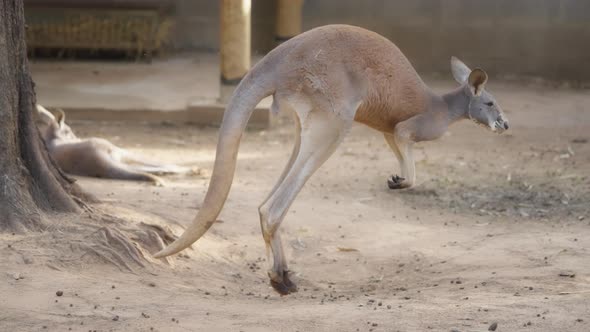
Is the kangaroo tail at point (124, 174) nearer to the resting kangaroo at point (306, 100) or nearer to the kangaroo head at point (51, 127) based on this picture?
the kangaroo head at point (51, 127)

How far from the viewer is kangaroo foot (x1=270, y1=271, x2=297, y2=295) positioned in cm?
583

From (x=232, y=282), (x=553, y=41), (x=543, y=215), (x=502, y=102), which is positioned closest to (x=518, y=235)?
(x=543, y=215)

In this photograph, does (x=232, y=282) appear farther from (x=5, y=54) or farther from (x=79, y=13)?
(x=79, y=13)

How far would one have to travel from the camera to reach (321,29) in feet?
19.6

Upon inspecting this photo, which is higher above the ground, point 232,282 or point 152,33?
point 232,282

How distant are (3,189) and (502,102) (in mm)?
8329

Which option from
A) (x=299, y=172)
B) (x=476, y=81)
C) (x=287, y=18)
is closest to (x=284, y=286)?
(x=299, y=172)

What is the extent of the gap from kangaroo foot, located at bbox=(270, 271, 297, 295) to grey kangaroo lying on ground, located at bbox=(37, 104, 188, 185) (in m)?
3.21

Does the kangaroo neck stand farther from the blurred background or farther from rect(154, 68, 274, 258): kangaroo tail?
the blurred background

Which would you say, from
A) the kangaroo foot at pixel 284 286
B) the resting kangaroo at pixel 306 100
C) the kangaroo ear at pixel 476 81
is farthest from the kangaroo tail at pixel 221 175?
the kangaroo ear at pixel 476 81

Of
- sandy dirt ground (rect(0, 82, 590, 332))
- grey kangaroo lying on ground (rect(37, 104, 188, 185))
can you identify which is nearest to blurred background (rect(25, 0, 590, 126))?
sandy dirt ground (rect(0, 82, 590, 332))

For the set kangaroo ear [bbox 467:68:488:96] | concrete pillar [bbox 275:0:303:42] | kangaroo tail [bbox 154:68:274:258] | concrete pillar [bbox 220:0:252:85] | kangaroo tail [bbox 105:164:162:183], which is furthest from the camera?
concrete pillar [bbox 275:0:303:42]

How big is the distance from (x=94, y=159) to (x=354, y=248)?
2.89 m

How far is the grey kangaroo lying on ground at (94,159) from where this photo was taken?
29.5 ft
